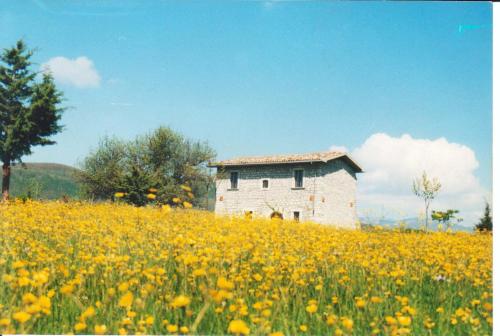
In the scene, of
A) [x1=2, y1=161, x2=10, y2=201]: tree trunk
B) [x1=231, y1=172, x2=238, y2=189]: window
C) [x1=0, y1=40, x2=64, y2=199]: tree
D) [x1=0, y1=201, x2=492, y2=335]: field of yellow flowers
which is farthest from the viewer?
[x1=231, y1=172, x2=238, y2=189]: window

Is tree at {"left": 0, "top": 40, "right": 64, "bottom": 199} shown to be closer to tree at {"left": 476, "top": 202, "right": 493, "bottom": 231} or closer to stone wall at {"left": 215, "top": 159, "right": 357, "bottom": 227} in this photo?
tree at {"left": 476, "top": 202, "right": 493, "bottom": 231}

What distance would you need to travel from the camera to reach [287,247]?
3.56m

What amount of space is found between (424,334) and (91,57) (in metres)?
3.71

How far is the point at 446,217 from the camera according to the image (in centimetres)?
604

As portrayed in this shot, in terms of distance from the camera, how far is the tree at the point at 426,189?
5996 millimetres

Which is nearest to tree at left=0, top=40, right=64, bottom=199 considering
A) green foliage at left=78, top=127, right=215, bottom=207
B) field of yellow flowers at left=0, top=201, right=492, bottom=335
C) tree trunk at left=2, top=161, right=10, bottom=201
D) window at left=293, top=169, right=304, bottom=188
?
tree trunk at left=2, top=161, right=10, bottom=201

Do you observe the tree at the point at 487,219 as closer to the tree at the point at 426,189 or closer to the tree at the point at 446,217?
the tree at the point at 446,217

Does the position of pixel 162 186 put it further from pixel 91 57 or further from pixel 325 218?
pixel 91 57

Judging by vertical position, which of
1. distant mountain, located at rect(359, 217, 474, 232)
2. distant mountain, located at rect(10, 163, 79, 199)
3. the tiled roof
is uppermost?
the tiled roof

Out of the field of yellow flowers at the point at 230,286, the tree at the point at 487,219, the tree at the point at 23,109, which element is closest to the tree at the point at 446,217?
the tree at the point at 487,219

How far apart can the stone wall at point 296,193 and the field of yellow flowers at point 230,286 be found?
1001 cm

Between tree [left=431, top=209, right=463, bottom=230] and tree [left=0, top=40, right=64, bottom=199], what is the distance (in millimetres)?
5333

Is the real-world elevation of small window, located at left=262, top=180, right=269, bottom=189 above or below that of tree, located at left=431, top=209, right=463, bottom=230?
above

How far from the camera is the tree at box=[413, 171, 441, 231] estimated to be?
5996 mm
